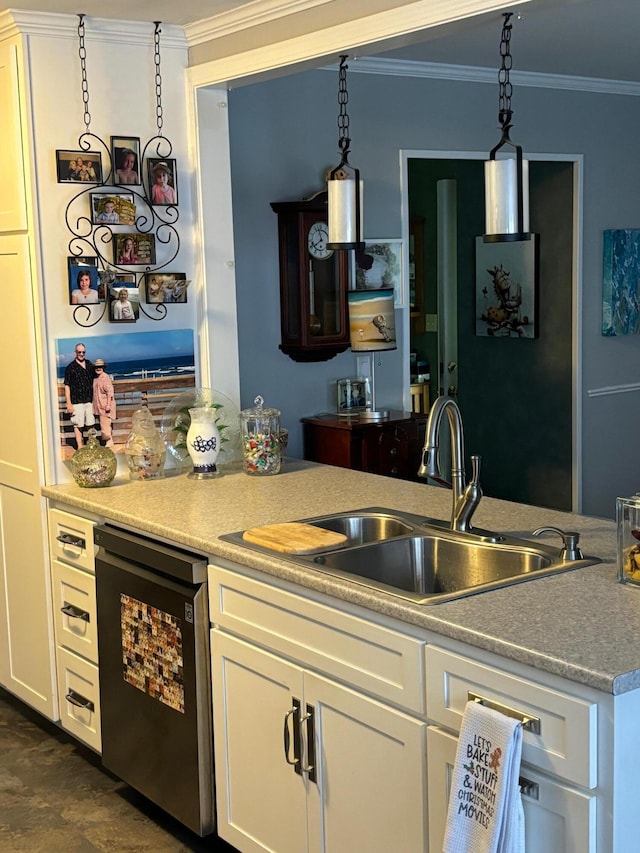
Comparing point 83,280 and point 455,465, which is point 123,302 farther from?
point 455,465

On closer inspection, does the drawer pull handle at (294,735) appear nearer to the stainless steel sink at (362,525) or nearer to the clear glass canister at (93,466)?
the stainless steel sink at (362,525)

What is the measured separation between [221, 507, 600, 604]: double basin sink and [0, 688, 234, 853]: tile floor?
948 millimetres

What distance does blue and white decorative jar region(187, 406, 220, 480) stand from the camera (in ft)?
12.1

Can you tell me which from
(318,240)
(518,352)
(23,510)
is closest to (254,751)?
(23,510)

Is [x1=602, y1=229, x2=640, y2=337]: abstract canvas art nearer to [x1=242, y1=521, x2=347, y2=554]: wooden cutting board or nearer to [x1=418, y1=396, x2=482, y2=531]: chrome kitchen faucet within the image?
[x1=418, y1=396, x2=482, y2=531]: chrome kitchen faucet

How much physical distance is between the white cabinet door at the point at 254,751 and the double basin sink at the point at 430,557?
0.97 feet

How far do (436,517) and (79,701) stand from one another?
140 cm

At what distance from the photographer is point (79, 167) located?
3557 mm

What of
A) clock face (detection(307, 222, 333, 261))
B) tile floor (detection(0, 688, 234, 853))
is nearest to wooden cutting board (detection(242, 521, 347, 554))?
tile floor (detection(0, 688, 234, 853))

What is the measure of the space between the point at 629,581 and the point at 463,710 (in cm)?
49

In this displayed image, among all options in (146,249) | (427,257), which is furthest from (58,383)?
(427,257)

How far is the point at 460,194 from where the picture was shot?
6.14m

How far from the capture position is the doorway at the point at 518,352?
575 cm

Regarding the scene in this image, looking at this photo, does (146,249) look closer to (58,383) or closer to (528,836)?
(58,383)
